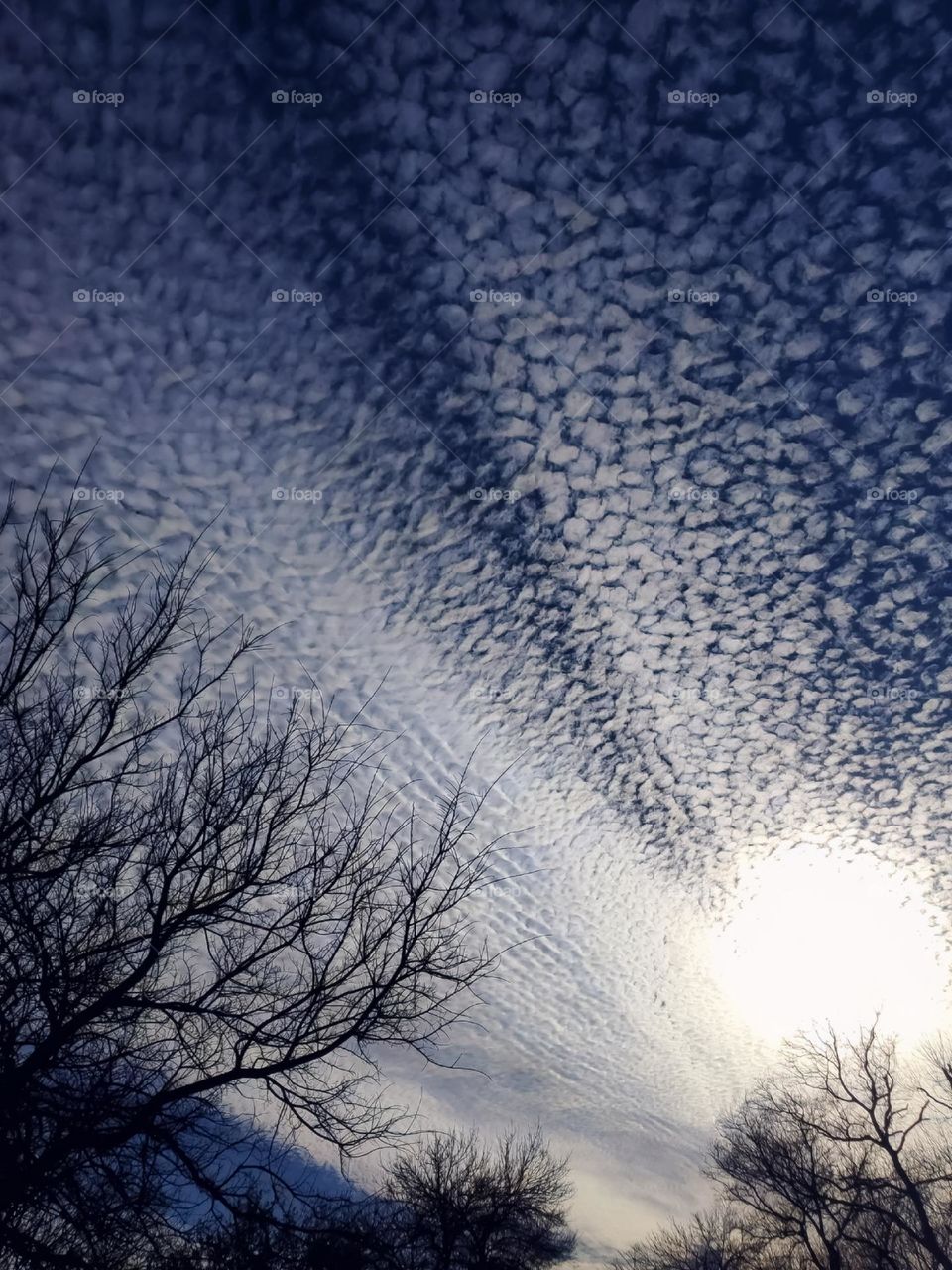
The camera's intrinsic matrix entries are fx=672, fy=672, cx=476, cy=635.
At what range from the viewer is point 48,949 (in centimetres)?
385

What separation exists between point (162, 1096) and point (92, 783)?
187cm

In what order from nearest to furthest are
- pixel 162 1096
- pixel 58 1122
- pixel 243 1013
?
pixel 58 1122, pixel 162 1096, pixel 243 1013

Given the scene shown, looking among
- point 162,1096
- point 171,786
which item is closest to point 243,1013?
point 162,1096

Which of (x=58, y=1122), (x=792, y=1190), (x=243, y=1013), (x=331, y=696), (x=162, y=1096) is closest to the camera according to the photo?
(x=58, y=1122)

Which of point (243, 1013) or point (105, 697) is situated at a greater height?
point (105, 697)

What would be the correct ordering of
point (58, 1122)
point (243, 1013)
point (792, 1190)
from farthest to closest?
point (792, 1190) → point (243, 1013) → point (58, 1122)

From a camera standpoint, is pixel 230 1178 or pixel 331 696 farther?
pixel 331 696

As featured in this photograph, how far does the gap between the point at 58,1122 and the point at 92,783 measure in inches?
70.7

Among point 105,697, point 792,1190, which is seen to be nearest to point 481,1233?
point 792,1190

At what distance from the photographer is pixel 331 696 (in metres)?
5.49

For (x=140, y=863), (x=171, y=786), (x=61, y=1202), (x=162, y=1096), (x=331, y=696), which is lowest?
(x=61, y=1202)

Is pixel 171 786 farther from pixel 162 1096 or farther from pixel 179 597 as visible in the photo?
pixel 162 1096

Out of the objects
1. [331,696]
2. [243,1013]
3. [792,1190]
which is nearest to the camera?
[243,1013]

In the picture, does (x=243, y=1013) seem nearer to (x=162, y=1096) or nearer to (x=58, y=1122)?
(x=162, y=1096)
